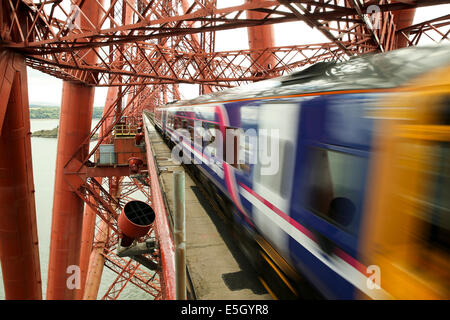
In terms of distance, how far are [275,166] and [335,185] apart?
925 millimetres

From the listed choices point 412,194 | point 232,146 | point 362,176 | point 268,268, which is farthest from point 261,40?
point 412,194

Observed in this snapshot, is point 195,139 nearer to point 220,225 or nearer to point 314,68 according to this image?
point 220,225

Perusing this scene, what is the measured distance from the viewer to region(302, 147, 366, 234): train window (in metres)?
1.98

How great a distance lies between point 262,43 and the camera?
1355 cm

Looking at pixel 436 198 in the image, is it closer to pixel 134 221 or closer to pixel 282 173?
pixel 282 173

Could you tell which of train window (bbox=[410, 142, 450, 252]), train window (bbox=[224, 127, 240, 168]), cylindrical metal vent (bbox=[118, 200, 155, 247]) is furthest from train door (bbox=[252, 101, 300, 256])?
cylindrical metal vent (bbox=[118, 200, 155, 247])

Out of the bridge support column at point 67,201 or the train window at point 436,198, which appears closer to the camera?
the train window at point 436,198

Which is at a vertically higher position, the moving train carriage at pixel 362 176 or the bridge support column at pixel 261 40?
the bridge support column at pixel 261 40

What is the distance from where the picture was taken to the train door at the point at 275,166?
2.79m

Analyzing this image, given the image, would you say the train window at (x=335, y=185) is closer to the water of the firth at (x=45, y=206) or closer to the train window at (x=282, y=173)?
the train window at (x=282, y=173)

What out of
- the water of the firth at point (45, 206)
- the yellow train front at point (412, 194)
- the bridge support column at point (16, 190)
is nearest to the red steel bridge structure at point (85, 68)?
the bridge support column at point (16, 190)

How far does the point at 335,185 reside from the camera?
219cm

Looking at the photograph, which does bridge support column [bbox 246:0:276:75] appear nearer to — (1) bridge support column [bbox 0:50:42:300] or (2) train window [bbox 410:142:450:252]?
(1) bridge support column [bbox 0:50:42:300]
